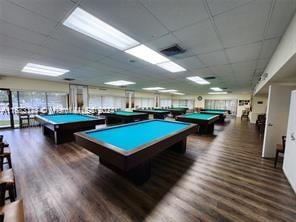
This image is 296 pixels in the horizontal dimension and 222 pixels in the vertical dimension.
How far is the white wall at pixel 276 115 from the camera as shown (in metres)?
3.19

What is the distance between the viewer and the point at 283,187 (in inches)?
88.3

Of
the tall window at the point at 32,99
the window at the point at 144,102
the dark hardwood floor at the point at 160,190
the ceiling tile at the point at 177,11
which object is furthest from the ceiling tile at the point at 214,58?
the window at the point at 144,102

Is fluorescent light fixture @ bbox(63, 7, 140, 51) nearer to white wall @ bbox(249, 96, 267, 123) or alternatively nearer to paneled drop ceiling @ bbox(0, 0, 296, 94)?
paneled drop ceiling @ bbox(0, 0, 296, 94)

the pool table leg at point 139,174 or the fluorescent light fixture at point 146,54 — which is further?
the fluorescent light fixture at point 146,54

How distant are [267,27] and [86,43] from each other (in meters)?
3.19

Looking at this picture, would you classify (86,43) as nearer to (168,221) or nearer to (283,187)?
(168,221)

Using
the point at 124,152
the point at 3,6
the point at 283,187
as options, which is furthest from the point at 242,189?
the point at 3,6

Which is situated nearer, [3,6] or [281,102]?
[3,6]

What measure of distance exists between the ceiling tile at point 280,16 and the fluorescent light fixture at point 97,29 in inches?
82.5

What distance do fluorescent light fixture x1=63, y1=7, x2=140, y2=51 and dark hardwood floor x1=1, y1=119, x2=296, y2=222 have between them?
260 centimetres

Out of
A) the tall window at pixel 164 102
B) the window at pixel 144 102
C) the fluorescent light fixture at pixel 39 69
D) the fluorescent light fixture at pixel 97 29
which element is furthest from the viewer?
the tall window at pixel 164 102

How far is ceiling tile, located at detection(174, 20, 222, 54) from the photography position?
2.09 metres

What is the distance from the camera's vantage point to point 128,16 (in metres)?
1.84

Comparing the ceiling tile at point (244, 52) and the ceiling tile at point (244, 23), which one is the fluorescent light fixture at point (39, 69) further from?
the ceiling tile at point (244, 52)
